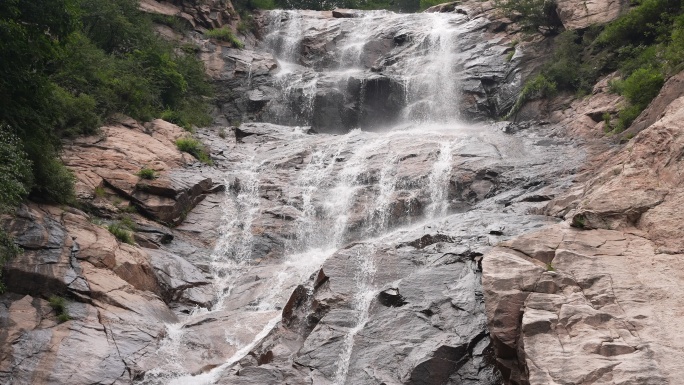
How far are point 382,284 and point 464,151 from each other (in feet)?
29.5

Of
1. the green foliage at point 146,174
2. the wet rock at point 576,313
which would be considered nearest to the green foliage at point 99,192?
the green foliage at point 146,174

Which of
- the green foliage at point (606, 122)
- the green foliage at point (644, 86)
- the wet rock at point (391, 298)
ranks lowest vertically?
the wet rock at point (391, 298)

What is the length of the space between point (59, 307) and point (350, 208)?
9683 mm

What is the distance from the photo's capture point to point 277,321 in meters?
14.0

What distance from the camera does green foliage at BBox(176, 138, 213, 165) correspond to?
2234 cm

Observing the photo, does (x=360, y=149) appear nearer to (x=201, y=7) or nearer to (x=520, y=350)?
(x=520, y=350)

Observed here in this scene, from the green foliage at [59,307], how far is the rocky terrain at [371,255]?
0.55 ft

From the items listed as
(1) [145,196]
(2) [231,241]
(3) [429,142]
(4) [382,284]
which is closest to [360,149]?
(3) [429,142]

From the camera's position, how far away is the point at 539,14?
28.4m

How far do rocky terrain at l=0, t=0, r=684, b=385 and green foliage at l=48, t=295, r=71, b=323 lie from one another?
0.17m

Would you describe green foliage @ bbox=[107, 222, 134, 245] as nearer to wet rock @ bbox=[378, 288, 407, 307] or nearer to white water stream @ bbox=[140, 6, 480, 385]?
white water stream @ bbox=[140, 6, 480, 385]

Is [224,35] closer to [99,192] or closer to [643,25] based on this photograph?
[99,192]

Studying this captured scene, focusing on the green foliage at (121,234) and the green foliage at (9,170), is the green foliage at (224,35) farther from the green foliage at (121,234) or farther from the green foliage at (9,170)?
the green foliage at (9,170)

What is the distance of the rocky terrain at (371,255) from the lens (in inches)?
379
